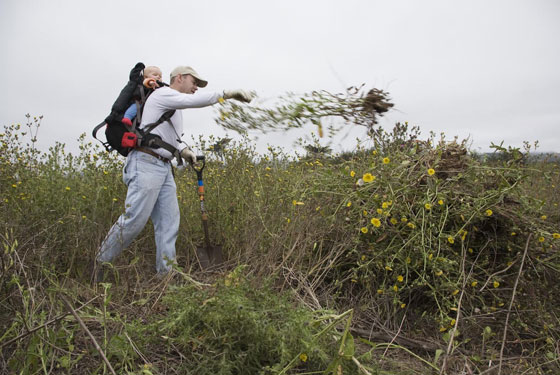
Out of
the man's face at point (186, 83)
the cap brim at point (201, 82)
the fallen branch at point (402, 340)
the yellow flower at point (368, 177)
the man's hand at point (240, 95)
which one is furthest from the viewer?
the cap brim at point (201, 82)

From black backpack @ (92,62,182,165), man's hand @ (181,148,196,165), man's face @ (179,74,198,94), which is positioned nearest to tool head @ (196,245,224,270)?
man's hand @ (181,148,196,165)

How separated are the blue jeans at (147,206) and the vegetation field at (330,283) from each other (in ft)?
0.69

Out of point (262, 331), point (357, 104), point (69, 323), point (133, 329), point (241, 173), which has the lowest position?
point (69, 323)

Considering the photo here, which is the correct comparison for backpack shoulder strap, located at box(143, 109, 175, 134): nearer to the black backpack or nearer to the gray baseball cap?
the black backpack

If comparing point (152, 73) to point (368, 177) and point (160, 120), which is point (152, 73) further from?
point (368, 177)

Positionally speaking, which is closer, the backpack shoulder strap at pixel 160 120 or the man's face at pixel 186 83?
the backpack shoulder strap at pixel 160 120

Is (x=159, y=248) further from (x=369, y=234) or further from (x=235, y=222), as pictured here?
(x=369, y=234)

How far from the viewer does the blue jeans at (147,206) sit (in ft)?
10.2

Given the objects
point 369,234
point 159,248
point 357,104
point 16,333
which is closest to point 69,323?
point 16,333

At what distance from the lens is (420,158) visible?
298 centimetres

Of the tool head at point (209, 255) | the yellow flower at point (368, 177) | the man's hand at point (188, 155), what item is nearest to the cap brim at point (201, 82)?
the man's hand at point (188, 155)

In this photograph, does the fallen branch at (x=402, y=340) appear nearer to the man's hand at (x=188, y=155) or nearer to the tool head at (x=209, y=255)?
the tool head at (x=209, y=255)

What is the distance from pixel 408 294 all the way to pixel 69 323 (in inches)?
87.2

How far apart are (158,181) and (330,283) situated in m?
1.71
